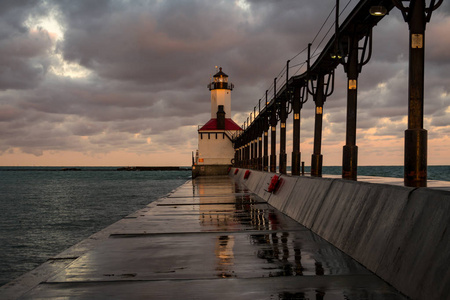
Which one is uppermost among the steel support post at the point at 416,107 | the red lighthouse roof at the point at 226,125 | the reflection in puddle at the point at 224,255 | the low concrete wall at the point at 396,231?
the red lighthouse roof at the point at 226,125

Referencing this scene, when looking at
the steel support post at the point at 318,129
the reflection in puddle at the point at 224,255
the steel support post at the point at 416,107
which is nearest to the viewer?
the reflection in puddle at the point at 224,255

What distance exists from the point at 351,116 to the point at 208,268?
8749 millimetres

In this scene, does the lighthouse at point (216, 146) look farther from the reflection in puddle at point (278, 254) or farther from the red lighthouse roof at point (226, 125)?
the reflection in puddle at point (278, 254)

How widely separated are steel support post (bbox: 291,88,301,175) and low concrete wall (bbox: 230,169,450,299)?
12.8 m

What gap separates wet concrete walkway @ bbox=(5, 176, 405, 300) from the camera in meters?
5.32

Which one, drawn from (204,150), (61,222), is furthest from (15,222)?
(204,150)

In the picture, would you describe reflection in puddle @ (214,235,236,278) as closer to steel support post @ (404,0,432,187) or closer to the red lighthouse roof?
steel support post @ (404,0,432,187)

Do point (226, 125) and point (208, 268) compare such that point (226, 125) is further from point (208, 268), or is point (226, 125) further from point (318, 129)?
point (208, 268)

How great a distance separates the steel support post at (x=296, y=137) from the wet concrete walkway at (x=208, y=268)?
11980 mm

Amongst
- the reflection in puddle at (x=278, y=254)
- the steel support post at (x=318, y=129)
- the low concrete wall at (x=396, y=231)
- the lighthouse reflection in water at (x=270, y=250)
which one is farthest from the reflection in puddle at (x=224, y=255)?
the steel support post at (x=318, y=129)

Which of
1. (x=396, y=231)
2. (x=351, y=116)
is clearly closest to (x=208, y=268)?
(x=396, y=231)

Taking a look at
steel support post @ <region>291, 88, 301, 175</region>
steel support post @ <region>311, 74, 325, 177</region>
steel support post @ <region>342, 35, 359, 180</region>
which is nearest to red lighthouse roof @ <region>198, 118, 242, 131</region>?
steel support post @ <region>291, 88, 301, 175</region>

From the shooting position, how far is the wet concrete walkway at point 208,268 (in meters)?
5.32

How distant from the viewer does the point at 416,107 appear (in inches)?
339
